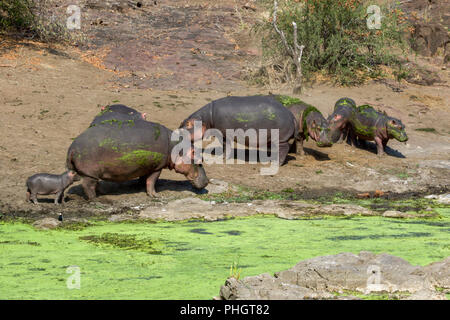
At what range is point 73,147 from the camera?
32.8 feet

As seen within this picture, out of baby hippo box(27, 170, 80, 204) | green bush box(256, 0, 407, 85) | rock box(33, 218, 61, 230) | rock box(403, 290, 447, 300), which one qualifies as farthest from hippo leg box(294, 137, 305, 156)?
rock box(403, 290, 447, 300)

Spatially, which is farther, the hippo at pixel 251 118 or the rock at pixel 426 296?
the hippo at pixel 251 118

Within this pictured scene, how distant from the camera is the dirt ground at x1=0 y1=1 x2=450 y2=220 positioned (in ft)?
37.3

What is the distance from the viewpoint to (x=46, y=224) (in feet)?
27.2

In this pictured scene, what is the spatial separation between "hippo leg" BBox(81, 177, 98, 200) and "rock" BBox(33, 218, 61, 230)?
1.71m

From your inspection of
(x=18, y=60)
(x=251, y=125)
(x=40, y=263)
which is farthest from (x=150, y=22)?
(x=40, y=263)

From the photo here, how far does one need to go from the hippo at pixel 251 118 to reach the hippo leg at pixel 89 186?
3.55 metres

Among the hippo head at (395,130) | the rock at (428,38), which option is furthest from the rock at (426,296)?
the rock at (428,38)

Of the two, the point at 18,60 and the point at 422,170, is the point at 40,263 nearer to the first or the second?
the point at 422,170

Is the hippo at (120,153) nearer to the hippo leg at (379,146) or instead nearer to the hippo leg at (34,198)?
the hippo leg at (34,198)

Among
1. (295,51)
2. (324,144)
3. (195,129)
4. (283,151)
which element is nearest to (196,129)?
(195,129)

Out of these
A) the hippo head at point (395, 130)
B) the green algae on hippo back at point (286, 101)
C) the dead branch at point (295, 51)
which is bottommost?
the hippo head at point (395, 130)

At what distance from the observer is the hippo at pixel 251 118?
1303 cm

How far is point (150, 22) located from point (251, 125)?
15.0 metres
